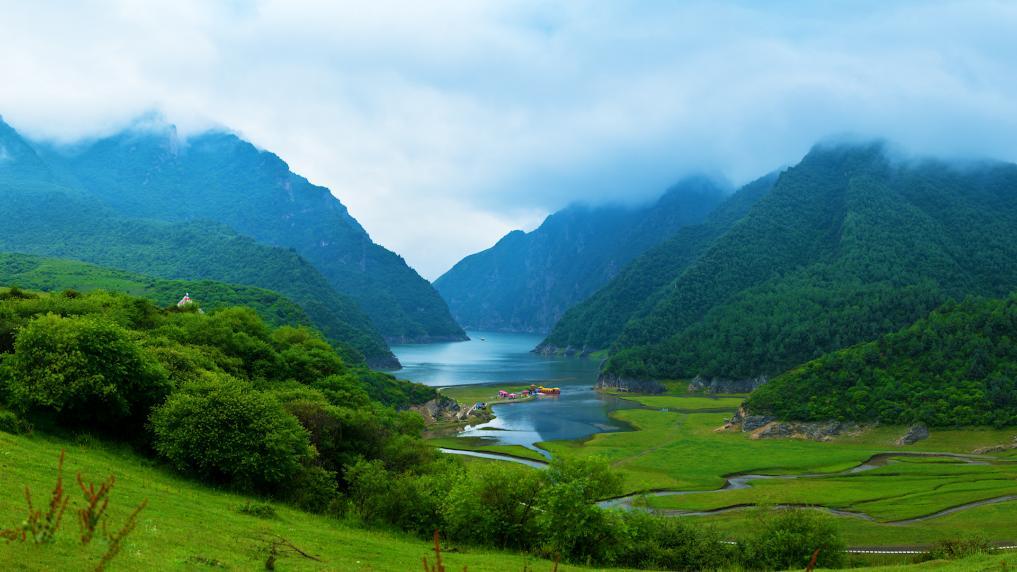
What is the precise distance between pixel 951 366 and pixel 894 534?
79.2 metres

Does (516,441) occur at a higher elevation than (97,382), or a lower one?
lower

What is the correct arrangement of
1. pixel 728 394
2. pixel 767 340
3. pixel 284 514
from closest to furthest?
pixel 284 514, pixel 728 394, pixel 767 340

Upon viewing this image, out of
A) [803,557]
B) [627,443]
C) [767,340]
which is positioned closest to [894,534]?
[803,557]

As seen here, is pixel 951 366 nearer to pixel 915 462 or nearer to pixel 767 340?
pixel 915 462

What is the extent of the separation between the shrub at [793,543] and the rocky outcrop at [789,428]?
72.7 metres

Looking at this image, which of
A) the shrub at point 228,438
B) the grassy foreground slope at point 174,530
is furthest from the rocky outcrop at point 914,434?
the shrub at point 228,438

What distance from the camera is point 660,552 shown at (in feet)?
135

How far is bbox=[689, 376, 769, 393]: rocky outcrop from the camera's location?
182 metres

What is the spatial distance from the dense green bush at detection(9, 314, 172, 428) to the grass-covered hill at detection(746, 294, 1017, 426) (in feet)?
342

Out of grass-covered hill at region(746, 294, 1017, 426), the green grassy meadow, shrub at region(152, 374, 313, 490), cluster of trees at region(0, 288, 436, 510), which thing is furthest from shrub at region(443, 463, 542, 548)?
grass-covered hill at region(746, 294, 1017, 426)

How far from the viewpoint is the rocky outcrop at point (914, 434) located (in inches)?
3976

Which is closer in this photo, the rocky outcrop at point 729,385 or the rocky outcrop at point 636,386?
the rocky outcrop at point 729,385

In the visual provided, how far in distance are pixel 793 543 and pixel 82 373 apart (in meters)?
44.8

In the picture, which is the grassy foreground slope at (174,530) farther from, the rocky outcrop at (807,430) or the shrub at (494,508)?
the rocky outcrop at (807,430)
